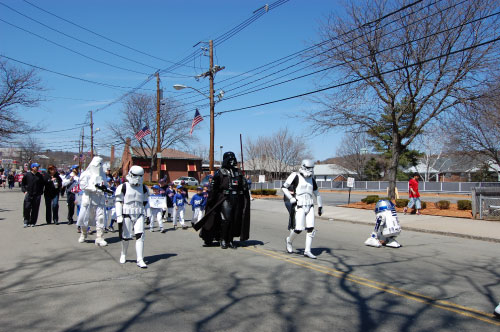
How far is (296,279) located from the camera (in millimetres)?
6266

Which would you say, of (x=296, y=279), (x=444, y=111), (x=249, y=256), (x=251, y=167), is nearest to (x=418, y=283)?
(x=296, y=279)

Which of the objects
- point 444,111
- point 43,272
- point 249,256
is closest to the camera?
point 43,272

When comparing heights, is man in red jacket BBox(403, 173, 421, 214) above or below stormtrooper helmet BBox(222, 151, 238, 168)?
below

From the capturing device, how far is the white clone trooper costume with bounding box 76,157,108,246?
9508mm

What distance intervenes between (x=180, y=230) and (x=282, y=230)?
3.11 meters

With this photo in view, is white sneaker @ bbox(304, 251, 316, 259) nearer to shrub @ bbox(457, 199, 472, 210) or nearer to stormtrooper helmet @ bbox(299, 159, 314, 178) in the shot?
stormtrooper helmet @ bbox(299, 159, 314, 178)

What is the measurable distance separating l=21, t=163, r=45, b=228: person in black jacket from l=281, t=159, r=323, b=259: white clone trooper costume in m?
8.52

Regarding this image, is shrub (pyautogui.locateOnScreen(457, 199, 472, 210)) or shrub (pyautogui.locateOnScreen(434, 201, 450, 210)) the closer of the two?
shrub (pyautogui.locateOnScreen(457, 199, 472, 210))

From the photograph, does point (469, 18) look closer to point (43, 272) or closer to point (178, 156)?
point (43, 272)

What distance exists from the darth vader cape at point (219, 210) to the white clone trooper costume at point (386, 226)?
10.1 feet

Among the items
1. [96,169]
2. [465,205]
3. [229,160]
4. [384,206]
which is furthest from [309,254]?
[465,205]

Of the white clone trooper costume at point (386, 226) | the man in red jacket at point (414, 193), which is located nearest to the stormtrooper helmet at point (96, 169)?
the white clone trooper costume at point (386, 226)

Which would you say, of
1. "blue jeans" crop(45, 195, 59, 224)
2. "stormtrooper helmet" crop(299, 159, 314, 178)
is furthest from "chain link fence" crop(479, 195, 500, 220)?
"blue jeans" crop(45, 195, 59, 224)

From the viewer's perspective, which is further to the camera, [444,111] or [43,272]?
[444,111]
